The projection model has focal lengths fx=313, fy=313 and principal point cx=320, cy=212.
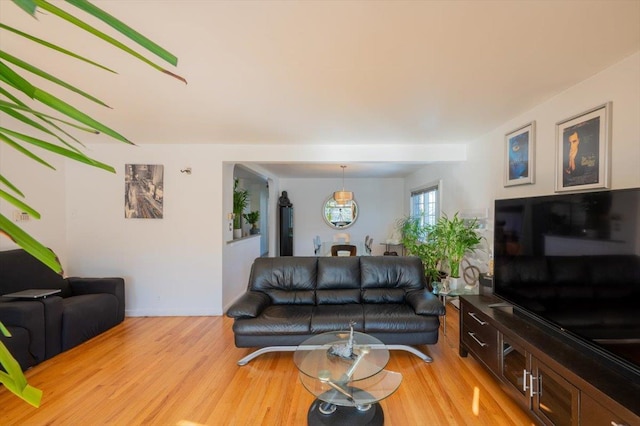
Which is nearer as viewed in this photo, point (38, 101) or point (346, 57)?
point (38, 101)

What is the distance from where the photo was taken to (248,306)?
117 inches

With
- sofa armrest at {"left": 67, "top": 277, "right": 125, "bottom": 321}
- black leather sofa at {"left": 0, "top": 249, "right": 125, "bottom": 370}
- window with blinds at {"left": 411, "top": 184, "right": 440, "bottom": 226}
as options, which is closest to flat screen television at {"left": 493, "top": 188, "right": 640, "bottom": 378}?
window with blinds at {"left": 411, "top": 184, "right": 440, "bottom": 226}

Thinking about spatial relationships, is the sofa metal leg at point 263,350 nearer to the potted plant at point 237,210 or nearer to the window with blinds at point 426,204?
the potted plant at point 237,210

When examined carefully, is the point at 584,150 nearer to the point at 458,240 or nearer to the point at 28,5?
the point at 458,240

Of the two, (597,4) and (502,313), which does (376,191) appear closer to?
(502,313)

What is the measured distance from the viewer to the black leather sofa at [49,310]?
2.66 m

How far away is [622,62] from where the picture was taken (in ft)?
6.41

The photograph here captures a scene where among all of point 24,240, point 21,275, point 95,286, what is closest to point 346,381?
point 24,240

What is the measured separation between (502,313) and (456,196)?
7.15 feet

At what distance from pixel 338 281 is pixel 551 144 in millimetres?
2360

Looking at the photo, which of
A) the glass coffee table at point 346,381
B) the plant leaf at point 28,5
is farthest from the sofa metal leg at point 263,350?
the plant leaf at point 28,5

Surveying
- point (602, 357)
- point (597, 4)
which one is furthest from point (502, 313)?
point (597, 4)

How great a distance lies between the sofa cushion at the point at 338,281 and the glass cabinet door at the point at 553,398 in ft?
5.75

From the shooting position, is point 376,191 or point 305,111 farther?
point 376,191
